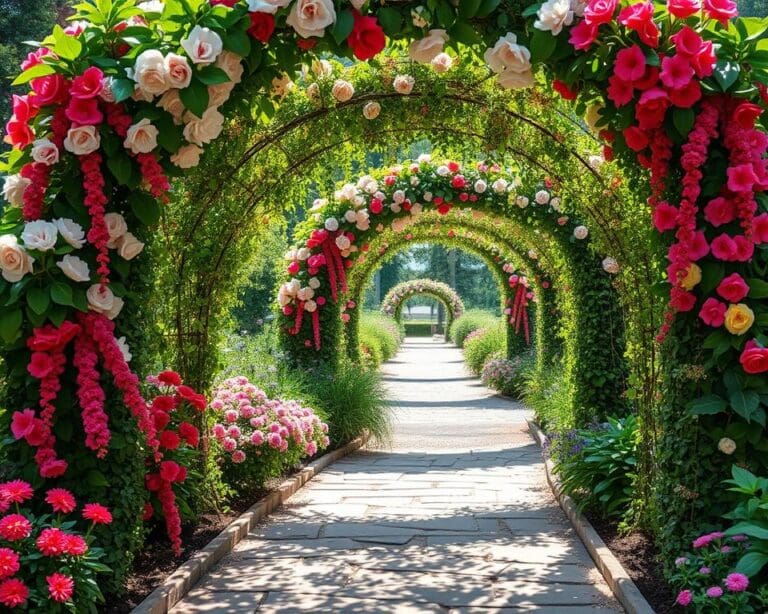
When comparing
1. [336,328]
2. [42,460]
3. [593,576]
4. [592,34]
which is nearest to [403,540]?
[593,576]

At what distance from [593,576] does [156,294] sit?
2.84 meters

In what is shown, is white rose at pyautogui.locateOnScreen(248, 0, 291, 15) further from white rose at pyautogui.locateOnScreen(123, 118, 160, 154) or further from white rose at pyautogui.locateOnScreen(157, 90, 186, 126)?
white rose at pyautogui.locateOnScreen(123, 118, 160, 154)

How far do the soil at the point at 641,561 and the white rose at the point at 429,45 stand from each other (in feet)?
8.38

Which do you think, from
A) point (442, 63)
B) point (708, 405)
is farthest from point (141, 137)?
point (708, 405)

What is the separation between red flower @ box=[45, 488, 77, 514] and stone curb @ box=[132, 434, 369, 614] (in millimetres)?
564

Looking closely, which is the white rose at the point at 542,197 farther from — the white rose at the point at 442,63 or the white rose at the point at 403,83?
the white rose at the point at 442,63

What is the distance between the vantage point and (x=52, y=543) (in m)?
3.21

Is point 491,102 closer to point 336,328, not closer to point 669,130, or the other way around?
point 669,130

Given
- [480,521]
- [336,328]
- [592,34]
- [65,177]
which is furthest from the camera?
[336,328]

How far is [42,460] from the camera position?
371cm

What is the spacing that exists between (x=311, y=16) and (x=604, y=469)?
11.6 ft

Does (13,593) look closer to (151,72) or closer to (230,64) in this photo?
(151,72)

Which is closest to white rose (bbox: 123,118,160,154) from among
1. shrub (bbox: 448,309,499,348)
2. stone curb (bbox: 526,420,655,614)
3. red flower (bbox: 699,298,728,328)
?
red flower (bbox: 699,298,728,328)

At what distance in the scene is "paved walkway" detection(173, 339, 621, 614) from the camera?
13.8ft
